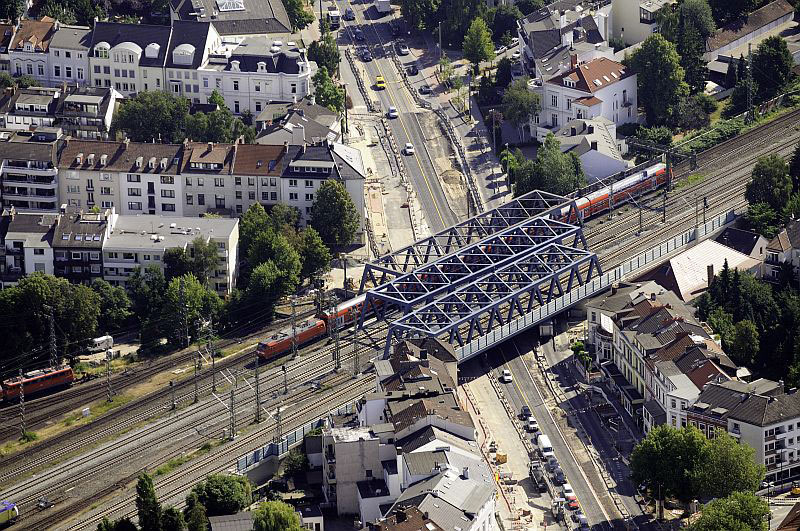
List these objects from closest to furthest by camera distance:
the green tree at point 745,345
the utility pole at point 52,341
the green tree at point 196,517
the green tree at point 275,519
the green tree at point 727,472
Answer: the green tree at point 275,519 < the green tree at point 196,517 < the green tree at point 727,472 < the green tree at point 745,345 < the utility pole at point 52,341

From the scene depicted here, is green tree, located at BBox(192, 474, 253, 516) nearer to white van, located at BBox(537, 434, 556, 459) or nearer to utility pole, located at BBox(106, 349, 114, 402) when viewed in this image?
utility pole, located at BBox(106, 349, 114, 402)

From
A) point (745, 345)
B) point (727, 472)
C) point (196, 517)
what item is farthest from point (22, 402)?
point (745, 345)

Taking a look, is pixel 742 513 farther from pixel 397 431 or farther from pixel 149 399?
pixel 149 399

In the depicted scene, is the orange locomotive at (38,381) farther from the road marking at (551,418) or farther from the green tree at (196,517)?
the road marking at (551,418)

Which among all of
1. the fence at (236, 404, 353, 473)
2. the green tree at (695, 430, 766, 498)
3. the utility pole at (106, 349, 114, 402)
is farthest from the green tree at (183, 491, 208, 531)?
the green tree at (695, 430, 766, 498)

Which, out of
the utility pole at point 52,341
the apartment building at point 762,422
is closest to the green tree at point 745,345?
the apartment building at point 762,422

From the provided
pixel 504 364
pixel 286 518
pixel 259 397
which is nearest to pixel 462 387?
pixel 504 364
